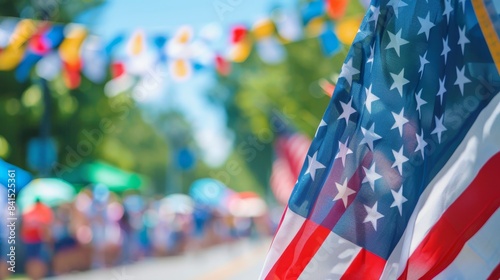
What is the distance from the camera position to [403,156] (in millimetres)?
3711

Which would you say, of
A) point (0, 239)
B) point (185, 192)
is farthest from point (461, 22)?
point (185, 192)

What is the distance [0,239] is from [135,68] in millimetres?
3766

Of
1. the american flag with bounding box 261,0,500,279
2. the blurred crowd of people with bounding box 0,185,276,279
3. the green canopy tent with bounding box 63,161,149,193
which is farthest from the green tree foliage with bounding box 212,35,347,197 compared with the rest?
the american flag with bounding box 261,0,500,279

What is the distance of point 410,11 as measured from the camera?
378 centimetres

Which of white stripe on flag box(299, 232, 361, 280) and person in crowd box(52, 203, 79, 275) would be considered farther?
person in crowd box(52, 203, 79, 275)

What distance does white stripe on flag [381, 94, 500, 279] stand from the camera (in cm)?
360

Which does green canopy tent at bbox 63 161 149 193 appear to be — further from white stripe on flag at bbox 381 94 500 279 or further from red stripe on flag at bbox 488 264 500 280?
red stripe on flag at bbox 488 264 500 280

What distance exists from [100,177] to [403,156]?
20602 millimetres

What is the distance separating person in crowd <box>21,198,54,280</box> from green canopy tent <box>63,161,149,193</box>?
445cm

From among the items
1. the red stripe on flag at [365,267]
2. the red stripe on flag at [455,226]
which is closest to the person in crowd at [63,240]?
the red stripe on flag at [365,267]

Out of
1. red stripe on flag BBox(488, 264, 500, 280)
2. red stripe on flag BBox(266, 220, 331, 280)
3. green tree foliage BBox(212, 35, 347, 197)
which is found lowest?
green tree foliage BBox(212, 35, 347, 197)

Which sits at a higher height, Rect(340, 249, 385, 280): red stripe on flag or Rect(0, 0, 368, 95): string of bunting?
Rect(340, 249, 385, 280): red stripe on flag

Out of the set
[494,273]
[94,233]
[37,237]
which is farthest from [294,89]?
[494,273]

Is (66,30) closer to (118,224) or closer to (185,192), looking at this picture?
(118,224)
